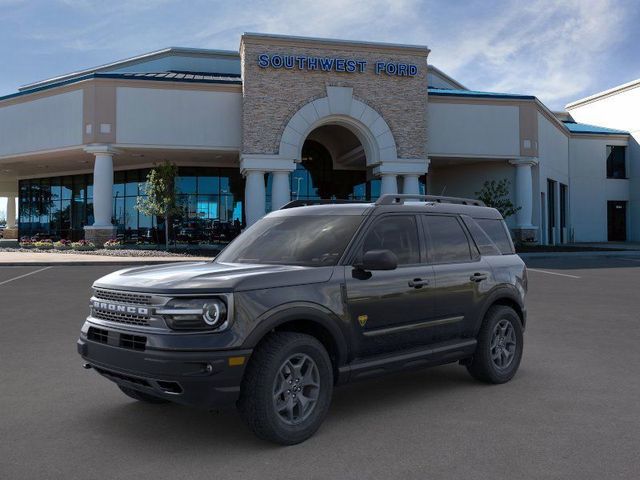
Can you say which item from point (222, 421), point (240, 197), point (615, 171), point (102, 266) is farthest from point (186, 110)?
point (615, 171)

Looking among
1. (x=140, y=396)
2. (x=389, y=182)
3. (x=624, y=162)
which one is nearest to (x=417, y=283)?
→ (x=140, y=396)

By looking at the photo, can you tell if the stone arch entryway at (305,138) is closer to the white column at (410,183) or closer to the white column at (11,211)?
the white column at (410,183)

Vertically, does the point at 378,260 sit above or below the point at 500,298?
above

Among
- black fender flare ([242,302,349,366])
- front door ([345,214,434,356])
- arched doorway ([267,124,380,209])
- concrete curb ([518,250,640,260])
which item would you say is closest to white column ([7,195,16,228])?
arched doorway ([267,124,380,209])

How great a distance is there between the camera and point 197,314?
4.04m

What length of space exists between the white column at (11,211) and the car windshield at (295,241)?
61.6m

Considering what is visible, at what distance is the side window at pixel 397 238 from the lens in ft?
17.2

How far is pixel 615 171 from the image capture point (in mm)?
45375

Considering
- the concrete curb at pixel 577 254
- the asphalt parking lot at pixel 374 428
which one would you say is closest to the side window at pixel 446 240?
the asphalt parking lot at pixel 374 428

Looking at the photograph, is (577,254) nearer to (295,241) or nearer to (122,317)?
(295,241)

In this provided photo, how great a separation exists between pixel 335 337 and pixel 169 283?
132cm

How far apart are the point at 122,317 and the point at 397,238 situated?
247 centimetres

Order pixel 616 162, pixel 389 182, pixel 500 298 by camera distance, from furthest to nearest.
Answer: pixel 616 162 → pixel 389 182 → pixel 500 298

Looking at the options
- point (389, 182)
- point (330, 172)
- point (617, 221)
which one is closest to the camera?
point (389, 182)
